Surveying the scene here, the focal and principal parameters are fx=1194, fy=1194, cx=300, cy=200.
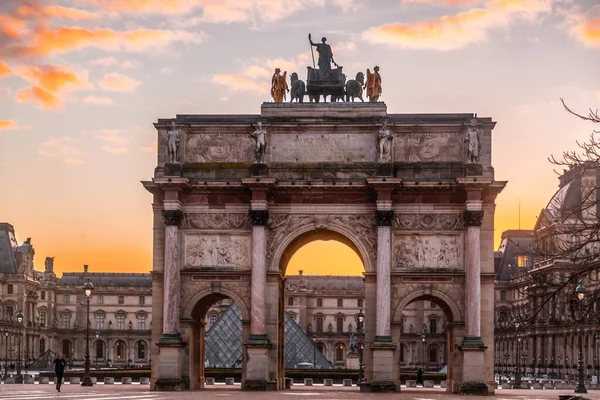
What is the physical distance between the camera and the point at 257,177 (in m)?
46.0

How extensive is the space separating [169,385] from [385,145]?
40.4 feet

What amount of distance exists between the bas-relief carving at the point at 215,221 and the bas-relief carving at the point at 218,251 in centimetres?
40

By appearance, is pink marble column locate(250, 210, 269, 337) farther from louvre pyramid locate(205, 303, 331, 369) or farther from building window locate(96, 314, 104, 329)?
building window locate(96, 314, 104, 329)

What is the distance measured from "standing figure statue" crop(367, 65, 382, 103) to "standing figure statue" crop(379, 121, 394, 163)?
195 centimetres

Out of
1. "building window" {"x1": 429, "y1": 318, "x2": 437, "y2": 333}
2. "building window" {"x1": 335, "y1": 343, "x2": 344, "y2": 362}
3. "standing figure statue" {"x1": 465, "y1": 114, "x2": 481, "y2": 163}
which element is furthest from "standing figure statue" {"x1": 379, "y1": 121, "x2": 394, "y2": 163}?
"building window" {"x1": 335, "y1": 343, "x2": 344, "y2": 362}

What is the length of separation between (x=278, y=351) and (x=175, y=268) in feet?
17.3

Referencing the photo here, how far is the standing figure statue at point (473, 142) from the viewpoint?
151ft

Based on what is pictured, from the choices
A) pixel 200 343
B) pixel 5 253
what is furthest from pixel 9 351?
pixel 200 343

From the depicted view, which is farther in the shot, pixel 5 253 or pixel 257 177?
pixel 5 253

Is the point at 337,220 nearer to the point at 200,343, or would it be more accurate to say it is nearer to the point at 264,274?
the point at 264,274

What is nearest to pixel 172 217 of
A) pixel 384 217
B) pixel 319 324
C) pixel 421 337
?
pixel 384 217

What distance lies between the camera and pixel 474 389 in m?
44.5

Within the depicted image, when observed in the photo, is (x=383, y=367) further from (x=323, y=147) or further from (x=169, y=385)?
(x=323, y=147)

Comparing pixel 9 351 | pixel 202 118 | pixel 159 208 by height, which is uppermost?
pixel 202 118
